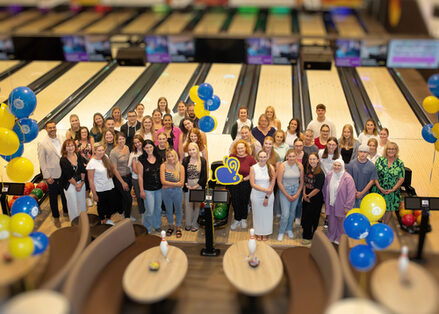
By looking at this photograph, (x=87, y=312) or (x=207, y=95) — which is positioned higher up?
(x=207, y=95)

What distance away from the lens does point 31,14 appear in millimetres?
17484

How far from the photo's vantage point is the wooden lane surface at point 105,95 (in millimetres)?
9820

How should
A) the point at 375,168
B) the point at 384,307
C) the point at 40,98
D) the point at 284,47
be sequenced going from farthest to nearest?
the point at 284,47 → the point at 40,98 → the point at 375,168 → the point at 384,307

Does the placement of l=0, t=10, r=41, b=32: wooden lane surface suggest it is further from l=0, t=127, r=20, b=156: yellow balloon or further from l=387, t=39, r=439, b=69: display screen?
l=387, t=39, r=439, b=69: display screen

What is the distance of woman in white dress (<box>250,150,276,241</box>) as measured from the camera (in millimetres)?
5828

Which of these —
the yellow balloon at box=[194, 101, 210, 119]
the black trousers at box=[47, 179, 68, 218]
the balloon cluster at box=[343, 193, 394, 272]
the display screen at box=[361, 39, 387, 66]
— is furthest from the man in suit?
the display screen at box=[361, 39, 387, 66]

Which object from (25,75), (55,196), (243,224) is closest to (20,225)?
(55,196)

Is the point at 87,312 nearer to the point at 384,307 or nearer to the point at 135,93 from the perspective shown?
the point at 384,307

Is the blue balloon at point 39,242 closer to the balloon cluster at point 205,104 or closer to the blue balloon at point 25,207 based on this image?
the blue balloon at point 25,207

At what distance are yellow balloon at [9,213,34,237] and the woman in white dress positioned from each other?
2617mm

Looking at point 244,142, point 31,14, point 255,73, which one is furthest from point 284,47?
point 31,14

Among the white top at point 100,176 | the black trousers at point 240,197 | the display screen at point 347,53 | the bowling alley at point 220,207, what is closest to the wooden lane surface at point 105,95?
the bowling alley at point 220,207

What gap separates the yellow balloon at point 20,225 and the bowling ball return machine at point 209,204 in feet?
6.20

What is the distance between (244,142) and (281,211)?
1115mm
